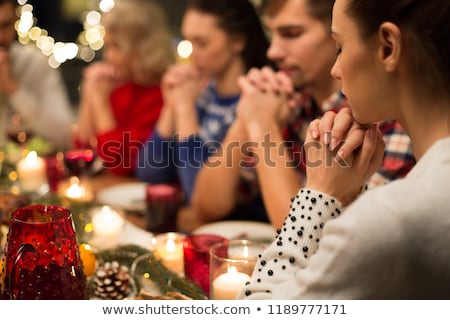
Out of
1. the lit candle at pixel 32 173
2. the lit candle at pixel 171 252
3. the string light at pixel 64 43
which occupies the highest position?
the string light at pixel 64 43

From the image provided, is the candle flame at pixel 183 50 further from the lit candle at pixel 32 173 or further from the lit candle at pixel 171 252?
the lit candle at pixel 171 252

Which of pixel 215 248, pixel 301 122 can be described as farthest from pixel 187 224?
pixel 215 248

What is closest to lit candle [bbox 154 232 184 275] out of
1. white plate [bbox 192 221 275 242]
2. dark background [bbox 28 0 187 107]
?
white plate [bbox 192 221 275 242]

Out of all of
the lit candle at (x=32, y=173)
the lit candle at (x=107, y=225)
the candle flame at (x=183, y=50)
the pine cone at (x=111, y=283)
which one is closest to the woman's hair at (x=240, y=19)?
the candle flame at (x=183, y=50)

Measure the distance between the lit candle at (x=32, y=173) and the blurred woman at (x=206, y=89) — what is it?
1.50ft

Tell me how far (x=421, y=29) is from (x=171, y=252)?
0.59 m

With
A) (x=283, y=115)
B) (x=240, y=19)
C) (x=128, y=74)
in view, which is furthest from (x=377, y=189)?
(x=128, y=74)

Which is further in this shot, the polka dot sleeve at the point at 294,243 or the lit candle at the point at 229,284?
the lit candle at the point at 229,284

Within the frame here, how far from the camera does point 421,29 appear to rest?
2.32 feet

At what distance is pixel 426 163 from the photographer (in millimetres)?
691

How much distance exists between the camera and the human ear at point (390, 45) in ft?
2.36

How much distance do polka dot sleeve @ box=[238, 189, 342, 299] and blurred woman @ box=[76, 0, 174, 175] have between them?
1744mm
